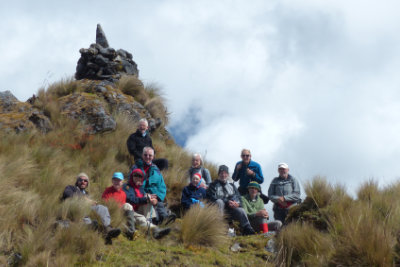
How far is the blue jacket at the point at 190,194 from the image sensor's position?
7501 mm

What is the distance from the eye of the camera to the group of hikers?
633 centimetres

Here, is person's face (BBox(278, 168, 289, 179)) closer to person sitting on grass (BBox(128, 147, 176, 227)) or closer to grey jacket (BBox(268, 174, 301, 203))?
grey jacket (BBox(268, 174, 301, 203))

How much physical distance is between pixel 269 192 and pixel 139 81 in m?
9.43

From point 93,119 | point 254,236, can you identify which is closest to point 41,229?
point 254,236

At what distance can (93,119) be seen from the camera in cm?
1177

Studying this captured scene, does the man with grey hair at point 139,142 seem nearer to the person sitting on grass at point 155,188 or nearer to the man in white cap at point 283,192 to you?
the person sitting on grass at point 155,188

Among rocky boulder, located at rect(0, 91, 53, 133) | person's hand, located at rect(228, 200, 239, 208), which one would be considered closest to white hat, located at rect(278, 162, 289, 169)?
person's hand, located at rect(228, 200, 239, 208)

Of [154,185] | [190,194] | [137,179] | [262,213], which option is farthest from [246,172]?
[137,179]

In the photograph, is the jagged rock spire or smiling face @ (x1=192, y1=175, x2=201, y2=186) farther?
the jagged rock spire

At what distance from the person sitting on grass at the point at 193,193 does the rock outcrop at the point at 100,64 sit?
9.32 metres

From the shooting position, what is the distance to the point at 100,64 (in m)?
15.9

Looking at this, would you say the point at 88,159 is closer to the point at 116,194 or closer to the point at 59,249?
the point at 116,194

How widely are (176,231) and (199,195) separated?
4.82 feet

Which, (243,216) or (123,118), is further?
Answer: (123,118)
